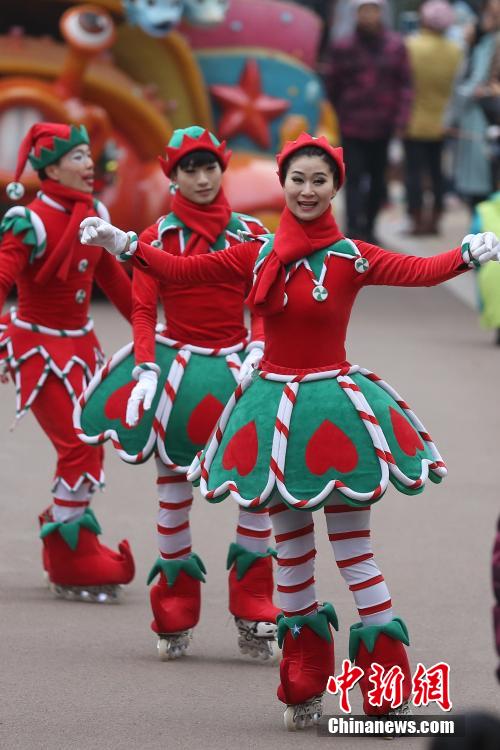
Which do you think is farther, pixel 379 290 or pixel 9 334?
pixel 379 290

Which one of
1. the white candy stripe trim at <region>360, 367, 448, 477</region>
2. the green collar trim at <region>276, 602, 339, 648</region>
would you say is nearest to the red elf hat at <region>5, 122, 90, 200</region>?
the white candy stripe trim at <region>360, 367, 448, 477</region>

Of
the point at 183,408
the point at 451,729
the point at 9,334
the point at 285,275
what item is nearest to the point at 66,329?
the point at 9,334

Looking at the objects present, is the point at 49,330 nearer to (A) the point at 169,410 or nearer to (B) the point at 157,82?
(A) the point at 169,410

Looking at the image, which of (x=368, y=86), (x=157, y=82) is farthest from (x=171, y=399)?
(x=368, y=86)

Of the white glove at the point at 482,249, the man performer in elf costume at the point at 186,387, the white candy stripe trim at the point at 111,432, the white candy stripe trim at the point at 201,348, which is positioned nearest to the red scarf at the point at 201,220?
the man performer in elf costume at the point at 186,387

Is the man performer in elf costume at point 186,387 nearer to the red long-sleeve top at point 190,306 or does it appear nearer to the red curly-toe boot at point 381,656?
the red long-sleeve top at point 190,306

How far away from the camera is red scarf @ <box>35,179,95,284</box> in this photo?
6.06 meters

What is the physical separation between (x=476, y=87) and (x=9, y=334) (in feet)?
30.2

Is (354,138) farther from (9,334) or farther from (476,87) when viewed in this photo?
(9,334)

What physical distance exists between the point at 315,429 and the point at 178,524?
120 cm

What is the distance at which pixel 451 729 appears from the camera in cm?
436

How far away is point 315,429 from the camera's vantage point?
4516 millimetres

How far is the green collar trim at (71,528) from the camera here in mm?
6211

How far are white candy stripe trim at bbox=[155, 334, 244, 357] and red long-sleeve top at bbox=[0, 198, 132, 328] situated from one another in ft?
1.82
